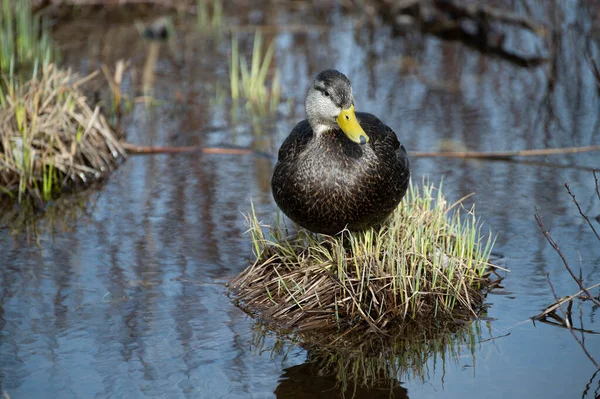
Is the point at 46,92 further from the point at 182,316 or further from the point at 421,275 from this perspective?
the point at 421,275

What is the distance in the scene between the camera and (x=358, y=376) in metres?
3.83

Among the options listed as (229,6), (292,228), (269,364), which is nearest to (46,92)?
(292,228)

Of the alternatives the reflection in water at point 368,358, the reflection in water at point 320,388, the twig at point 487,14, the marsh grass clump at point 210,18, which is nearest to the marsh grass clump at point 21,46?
the marsh grass clump at point 210,18

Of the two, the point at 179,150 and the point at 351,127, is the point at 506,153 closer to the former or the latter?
the point at 179,150

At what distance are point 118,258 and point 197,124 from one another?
8.99ft

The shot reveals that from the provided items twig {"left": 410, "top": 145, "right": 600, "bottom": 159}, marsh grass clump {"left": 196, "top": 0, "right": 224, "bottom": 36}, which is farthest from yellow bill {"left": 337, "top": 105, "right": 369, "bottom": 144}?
marsh grass clump {"left": 196, "top": 0, "right": 224, "bottom": 36}

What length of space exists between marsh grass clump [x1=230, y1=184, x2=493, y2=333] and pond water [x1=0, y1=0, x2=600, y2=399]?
0.19 metres

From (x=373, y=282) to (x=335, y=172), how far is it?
661 millimetres

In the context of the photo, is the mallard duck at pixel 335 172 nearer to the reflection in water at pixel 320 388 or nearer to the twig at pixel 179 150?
the reflection in water at pixel 320 388

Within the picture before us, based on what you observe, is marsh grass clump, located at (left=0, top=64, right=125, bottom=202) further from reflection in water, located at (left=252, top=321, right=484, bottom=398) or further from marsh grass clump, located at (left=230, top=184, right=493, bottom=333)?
reflection in water, located at (left=252, top=321, right=484, bottom=398)

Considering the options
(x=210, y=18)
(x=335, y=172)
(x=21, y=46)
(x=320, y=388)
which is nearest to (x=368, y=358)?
(x=320, y=388)

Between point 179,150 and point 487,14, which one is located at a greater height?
point 487,14

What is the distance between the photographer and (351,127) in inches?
160

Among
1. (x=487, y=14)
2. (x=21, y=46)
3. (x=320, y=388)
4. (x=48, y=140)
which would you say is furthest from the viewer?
(x=487, y=14)
